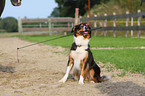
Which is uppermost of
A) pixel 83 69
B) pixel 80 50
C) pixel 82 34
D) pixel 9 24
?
pixel 9 24

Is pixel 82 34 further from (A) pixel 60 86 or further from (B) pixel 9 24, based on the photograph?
(B) pixel 9 24

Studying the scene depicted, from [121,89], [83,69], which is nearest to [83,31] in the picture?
[83,69]

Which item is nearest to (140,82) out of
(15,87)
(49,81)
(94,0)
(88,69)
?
(88,69)

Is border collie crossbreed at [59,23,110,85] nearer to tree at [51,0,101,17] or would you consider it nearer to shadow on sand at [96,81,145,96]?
shadow on sand at [96,81,145,96]

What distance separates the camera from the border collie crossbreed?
175 inches

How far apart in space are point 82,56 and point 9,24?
102 feet

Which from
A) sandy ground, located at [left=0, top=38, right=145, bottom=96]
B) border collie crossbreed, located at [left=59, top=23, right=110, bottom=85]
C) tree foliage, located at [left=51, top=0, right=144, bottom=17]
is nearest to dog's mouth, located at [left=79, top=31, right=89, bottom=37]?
border collie crossbreed, located at [left=59, top=23, right=110, bottom=85]

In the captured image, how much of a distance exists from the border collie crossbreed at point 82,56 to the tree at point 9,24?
29.3 meters

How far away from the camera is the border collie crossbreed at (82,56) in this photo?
4.45m

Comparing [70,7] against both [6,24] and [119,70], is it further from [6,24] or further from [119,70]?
[119,70]

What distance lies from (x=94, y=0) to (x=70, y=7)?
384cm

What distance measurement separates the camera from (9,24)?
33.8 meters

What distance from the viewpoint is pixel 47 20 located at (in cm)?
2633

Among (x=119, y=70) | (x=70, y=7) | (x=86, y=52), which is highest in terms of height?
(x=70, y=7)
